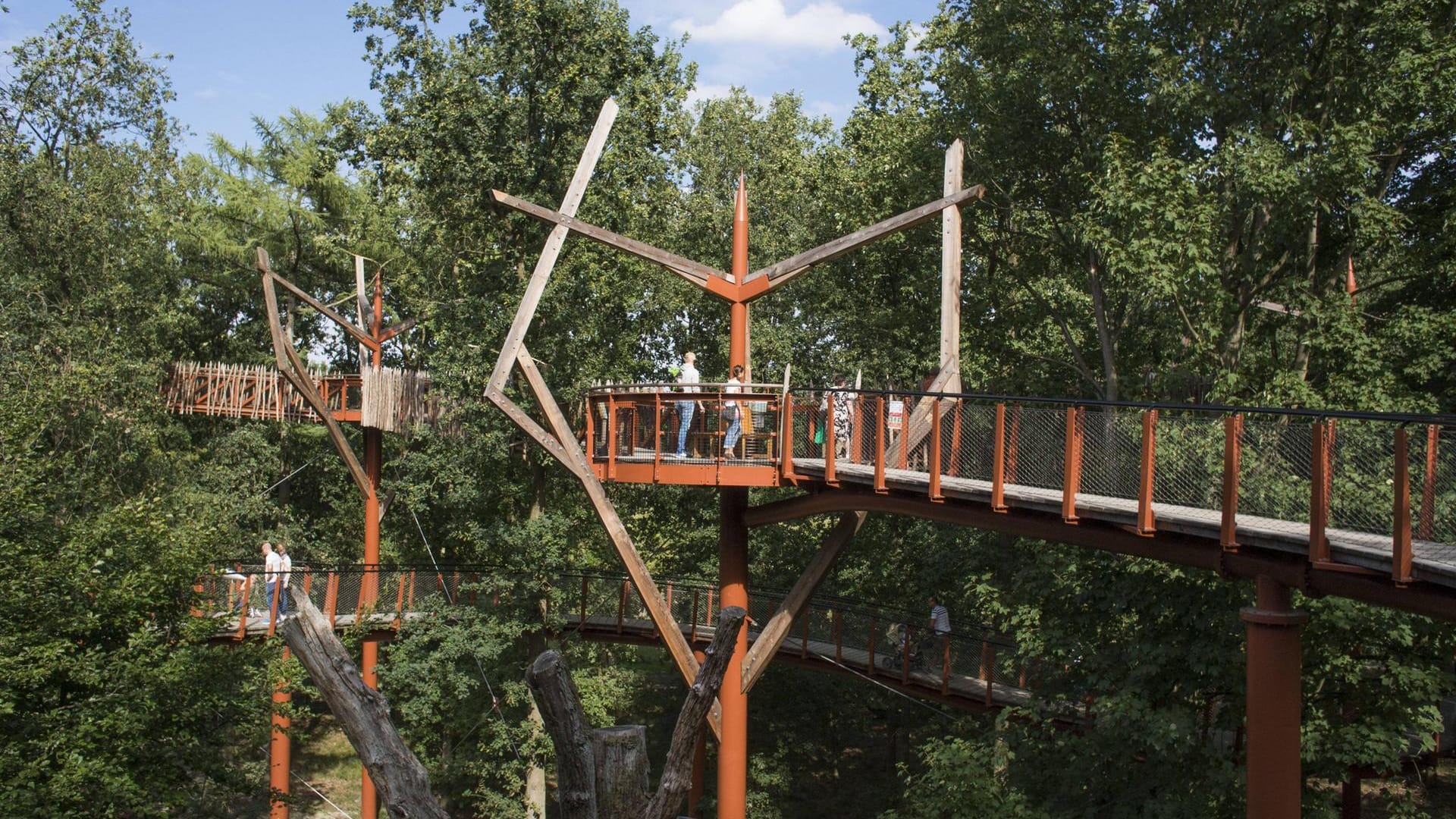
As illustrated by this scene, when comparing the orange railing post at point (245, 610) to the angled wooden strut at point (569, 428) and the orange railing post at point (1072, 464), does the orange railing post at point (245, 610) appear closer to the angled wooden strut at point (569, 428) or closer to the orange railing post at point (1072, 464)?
the angled wooden strut at point (569, 428)

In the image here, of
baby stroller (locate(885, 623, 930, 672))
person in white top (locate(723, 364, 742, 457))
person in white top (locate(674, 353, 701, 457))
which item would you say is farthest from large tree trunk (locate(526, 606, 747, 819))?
baby stroller (locate(885, 623, 930, 672))

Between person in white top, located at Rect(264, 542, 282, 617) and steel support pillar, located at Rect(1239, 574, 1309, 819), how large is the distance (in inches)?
533

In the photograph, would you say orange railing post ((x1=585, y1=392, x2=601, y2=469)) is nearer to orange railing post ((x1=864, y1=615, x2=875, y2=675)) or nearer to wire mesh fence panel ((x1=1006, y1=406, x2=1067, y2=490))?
orange railing post ((x1=864, y1=615, x2=875, y2=675))

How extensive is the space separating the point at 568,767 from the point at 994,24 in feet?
55.3

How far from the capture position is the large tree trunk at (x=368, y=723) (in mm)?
4543

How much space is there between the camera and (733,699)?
14.8 m

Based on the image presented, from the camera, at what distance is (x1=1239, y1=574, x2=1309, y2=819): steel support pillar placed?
28.5 ft

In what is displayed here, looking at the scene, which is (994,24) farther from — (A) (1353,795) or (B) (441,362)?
(A) (1353,795)

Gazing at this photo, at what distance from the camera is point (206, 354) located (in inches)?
1211

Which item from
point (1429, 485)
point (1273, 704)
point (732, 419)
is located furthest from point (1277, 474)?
point (732, 419)

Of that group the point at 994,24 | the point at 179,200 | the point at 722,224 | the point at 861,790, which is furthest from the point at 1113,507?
the point at 179,200

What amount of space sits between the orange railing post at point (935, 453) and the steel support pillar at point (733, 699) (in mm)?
4007

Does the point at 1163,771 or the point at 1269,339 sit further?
the point at 1269,339

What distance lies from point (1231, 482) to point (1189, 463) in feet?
3.10
